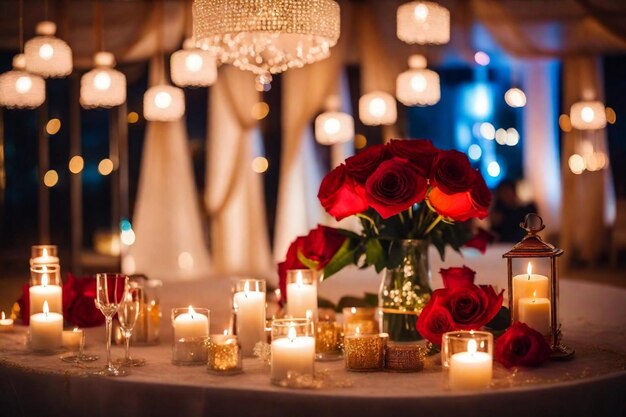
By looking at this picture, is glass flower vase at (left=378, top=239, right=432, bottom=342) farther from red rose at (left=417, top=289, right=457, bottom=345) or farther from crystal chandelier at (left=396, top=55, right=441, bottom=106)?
crystal chandelier at (left=396, top=55, right=441, bottom=106)

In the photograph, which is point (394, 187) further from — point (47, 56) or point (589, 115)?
point (589, 115)

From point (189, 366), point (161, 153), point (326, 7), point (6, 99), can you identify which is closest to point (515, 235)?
point (161, 153)

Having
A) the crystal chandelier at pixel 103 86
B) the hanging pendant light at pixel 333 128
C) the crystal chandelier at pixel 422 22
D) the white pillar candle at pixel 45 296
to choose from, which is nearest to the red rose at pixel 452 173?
the white pillar candle at pixel 45 296

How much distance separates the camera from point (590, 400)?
1.89 metres

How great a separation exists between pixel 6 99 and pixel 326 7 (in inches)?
96.1

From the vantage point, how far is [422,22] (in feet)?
15.3

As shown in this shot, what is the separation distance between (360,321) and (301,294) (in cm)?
19

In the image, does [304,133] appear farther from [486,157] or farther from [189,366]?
[189,366]

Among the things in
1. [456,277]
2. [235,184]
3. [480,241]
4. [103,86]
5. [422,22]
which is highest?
[422,22]

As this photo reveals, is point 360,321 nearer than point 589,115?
Yes

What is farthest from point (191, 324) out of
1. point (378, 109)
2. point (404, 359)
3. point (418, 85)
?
point (378, 109)

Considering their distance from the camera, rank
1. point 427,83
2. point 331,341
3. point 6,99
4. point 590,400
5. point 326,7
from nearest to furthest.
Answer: point 590,400, point 331,341, point 326,7, point 6,99, point 427,83

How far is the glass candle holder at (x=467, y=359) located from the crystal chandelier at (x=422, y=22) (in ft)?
9.72

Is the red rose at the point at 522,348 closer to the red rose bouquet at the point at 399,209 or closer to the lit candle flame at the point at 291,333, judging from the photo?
the red rose bouquet at the point at 399,209
